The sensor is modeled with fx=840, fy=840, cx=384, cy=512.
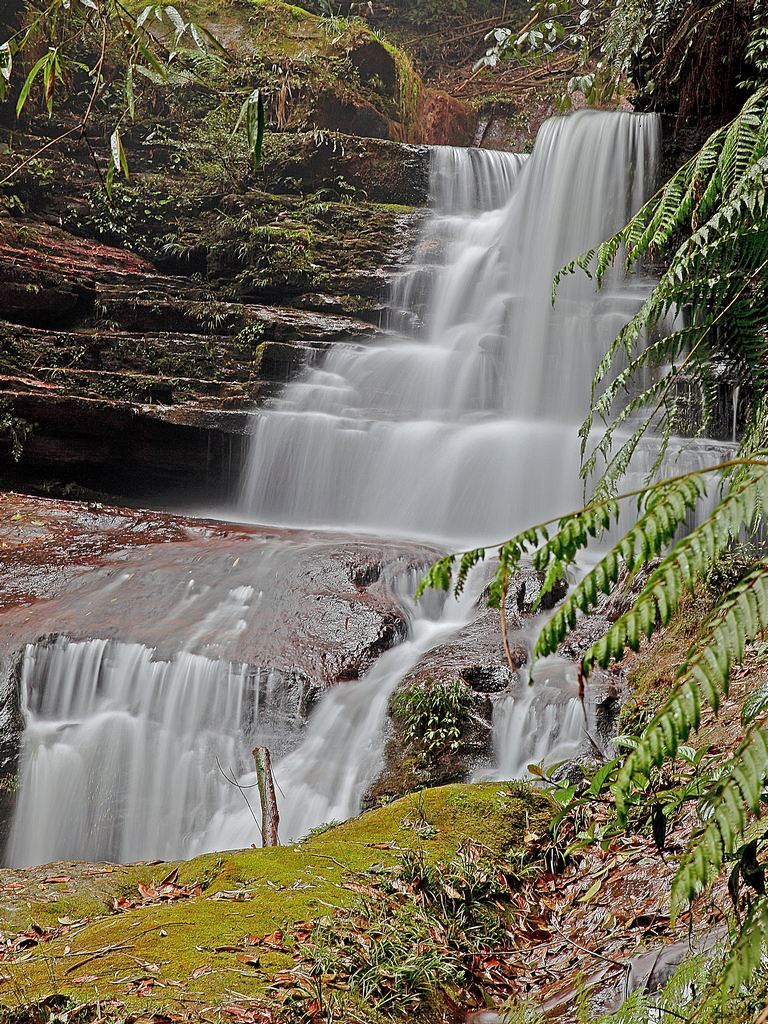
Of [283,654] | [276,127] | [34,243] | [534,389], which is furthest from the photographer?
[276,127]

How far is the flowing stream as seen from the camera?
5652 mm

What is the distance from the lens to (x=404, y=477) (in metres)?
9.82

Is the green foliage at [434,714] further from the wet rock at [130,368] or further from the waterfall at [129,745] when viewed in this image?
the wet rock at [130,368]

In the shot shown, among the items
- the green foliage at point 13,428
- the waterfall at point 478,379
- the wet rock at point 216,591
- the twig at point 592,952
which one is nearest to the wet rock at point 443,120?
the waterfall at point 478,379

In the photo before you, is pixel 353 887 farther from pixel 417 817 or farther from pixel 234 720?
pixel 234 720

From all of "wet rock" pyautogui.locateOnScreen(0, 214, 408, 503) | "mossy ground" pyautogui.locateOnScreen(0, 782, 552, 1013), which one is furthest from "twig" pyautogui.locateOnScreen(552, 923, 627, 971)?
"wet rock" pyautogui.locateOnScreen(0, 214, 408, 503)

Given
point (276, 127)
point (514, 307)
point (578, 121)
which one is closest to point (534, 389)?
point (514, 307)

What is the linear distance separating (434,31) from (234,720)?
20.8 m

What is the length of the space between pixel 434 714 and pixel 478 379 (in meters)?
6.33

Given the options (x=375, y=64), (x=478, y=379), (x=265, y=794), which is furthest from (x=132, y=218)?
(x=265, y=794)

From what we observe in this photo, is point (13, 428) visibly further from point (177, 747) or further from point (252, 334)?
point (177, 747)

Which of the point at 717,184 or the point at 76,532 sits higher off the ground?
the point at 717,184

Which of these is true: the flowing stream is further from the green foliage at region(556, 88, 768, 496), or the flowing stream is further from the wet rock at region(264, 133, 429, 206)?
the green foliage at region(556, 88, 768, 496)

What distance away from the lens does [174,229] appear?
496 inches
